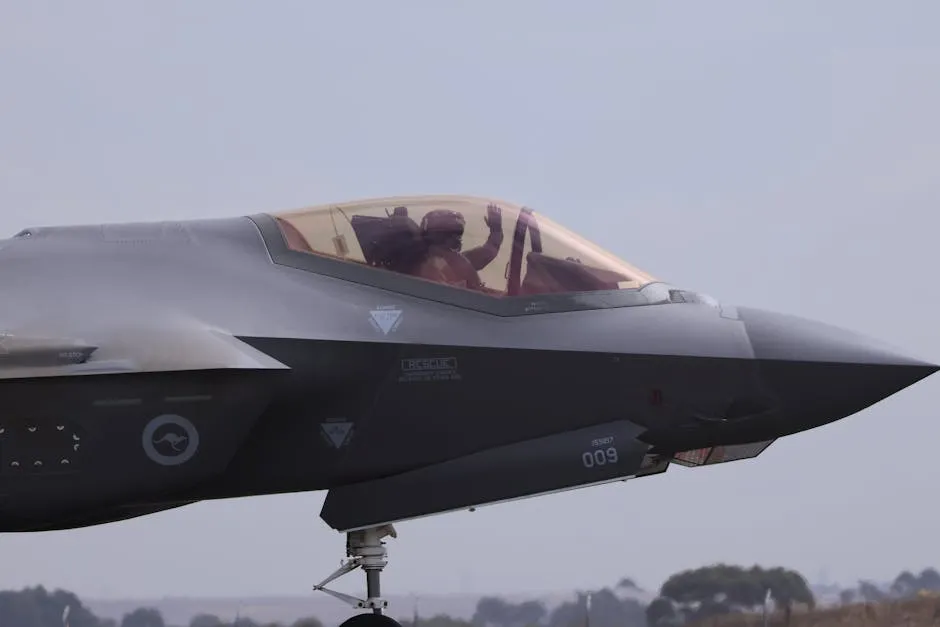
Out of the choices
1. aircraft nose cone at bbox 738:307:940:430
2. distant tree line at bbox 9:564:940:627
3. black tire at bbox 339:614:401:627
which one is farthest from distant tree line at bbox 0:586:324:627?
aircraft nose cone at bbox 738:307:940:430

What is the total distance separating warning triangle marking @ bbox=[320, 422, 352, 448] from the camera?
10.9 meters

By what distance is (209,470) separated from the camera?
1061 cm

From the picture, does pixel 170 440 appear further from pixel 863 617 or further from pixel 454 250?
pixel 863 617

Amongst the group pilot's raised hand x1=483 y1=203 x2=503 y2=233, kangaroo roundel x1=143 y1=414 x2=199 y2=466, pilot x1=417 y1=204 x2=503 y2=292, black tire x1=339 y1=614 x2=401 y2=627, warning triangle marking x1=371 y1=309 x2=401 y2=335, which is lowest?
black tire x1=339 y1=614 x2=401 y2=627

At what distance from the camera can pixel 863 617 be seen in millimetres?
15242

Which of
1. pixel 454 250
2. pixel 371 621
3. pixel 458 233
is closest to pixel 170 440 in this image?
pixel 371 621

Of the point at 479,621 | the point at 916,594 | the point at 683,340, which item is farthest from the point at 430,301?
the point at 916,594

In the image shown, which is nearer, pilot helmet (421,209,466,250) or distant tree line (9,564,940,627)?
pilot helmet (421,209,466,250)

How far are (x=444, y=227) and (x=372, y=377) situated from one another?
1377 millimetres

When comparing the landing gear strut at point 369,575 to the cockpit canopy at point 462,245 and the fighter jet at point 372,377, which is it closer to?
the fighter jet at point 372,377

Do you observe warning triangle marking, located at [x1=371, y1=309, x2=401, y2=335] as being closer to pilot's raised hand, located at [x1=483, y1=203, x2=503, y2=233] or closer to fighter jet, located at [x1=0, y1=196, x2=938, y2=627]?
fighter jet, located at [x1=0, y1=196, x2=938, y2=627]

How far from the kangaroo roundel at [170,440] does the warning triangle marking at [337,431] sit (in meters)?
0.93

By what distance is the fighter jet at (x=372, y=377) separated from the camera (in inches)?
409

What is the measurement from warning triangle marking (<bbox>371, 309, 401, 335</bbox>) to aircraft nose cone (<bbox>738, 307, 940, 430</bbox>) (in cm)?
252
